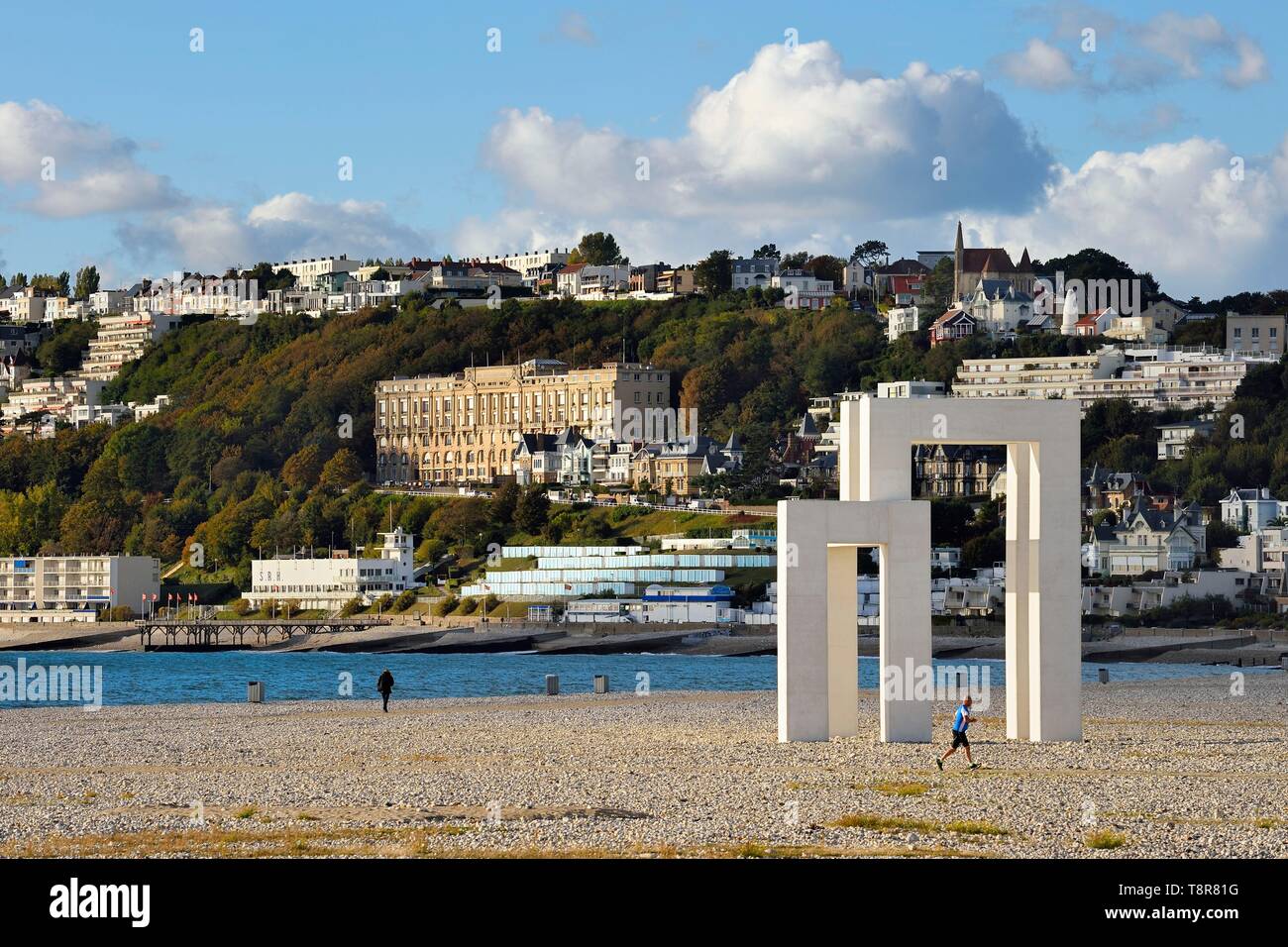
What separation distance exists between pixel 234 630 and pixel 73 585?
23.3 m

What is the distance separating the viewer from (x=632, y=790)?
22781mm

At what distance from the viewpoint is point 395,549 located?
13038 cm

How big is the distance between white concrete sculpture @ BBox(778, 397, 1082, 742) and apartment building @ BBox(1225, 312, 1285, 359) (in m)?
143

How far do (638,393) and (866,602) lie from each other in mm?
71471

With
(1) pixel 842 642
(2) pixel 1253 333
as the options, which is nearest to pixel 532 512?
(2) pixel 1253 333

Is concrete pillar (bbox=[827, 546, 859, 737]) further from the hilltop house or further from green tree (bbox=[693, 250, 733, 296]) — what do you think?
green tree (bbox=[693, 250, 733, 296])

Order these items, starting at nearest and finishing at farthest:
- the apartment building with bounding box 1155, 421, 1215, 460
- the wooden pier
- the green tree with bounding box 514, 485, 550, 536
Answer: the wooden pier → the green tree with bounding box 514, 485, 550, 536 → the apartment building with bounding box 1155, 421, 1215, 460

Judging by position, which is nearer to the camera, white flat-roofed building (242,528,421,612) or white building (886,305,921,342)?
white flat-roofed building (242,528,421,612)

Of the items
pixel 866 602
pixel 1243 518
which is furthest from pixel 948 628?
pixel 1243 518

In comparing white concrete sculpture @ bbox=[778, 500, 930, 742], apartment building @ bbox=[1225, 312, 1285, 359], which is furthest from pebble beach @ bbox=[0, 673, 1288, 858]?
apartment building @ bbox=[1225, 312, 1285, 359]

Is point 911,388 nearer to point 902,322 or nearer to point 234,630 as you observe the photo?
point 902,322

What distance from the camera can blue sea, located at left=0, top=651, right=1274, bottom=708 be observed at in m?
58.6

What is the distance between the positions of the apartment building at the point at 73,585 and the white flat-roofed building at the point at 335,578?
24.3 feet
